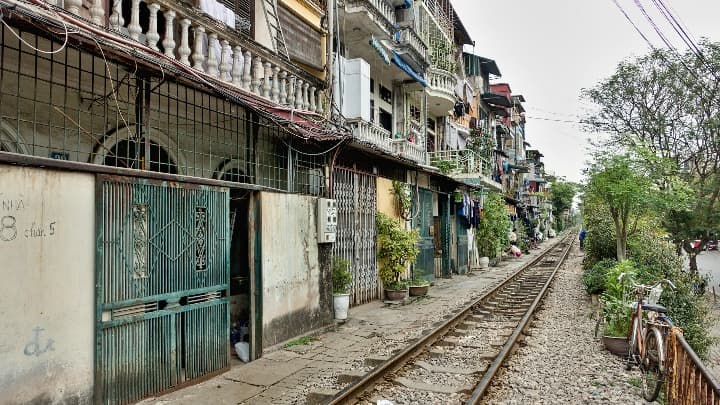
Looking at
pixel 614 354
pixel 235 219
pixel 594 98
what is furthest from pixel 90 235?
pixel 594 98

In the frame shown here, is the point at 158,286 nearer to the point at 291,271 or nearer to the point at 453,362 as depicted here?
the point at 291,271

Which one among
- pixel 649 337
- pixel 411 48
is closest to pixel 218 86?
pixel 649 337

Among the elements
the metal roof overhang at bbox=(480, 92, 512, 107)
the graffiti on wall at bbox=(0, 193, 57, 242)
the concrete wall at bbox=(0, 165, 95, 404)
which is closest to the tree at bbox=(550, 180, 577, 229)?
the metal roof overhang at bbox=(480, 92, 512, 107)

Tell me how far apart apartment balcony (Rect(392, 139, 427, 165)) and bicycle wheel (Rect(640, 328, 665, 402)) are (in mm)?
9042

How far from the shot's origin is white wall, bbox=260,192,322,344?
7.17 m

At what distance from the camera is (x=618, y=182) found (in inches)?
503

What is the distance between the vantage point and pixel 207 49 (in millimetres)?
6656

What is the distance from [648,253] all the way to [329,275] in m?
9.43

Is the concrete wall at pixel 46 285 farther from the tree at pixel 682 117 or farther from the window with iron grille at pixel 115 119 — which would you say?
the tree at pixel 682 117

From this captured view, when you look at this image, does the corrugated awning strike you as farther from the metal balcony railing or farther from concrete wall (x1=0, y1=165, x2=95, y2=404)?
concrete wall (x1=0, y1=165, x2=95, y2=404)

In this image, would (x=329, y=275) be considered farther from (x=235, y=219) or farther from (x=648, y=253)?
(x=648, y=253)

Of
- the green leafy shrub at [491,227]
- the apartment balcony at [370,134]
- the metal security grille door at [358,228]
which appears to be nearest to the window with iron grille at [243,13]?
the metal security grille door at [358,228]

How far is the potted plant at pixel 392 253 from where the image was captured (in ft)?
40.3

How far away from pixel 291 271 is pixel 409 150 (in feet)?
31.3
